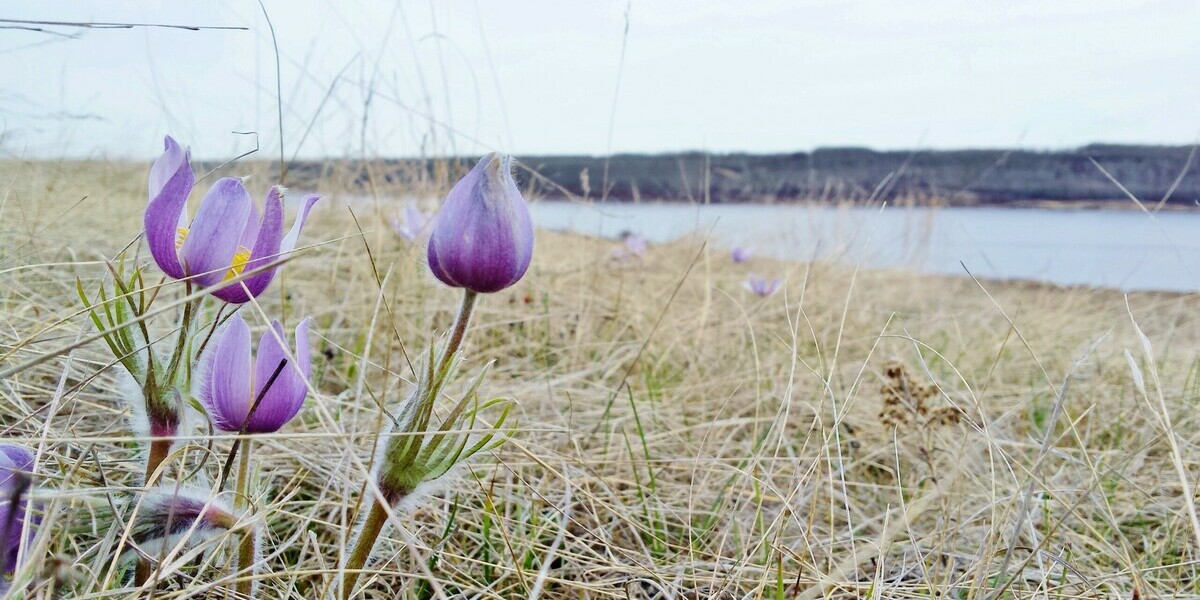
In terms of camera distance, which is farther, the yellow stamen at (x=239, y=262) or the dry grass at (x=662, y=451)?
the dry grass at (x=662, y=451)

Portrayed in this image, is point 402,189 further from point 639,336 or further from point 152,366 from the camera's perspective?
point 152,366

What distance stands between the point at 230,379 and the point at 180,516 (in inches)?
4.9

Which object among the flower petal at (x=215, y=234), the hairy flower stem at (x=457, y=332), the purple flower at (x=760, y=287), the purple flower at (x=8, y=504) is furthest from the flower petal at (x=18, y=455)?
the purple flower at (x=760, y=287)

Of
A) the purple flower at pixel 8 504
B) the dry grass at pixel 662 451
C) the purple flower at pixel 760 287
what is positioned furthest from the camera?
the purple flower at pixel 760 287

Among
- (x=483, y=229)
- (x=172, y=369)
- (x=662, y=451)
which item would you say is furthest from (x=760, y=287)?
(x=172, y=369)

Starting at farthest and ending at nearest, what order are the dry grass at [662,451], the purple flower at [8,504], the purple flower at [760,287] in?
the purple flower at [760,287] → the dry grass at [662,451] → the purple flower at [8,504]

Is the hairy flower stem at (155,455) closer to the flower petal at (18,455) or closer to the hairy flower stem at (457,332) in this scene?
the flower petal at (18,455)

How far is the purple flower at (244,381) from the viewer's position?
0.65 meters

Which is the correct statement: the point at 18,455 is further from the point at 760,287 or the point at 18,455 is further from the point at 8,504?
the point at 760,287

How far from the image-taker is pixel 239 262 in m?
0.69

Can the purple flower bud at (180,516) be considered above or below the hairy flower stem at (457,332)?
below

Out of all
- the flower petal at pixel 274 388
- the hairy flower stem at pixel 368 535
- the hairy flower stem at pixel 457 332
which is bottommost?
the hairy flower stem at pixel 368 535

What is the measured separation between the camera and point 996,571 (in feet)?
3.38

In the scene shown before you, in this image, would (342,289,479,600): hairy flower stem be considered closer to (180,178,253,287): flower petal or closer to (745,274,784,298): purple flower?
(180,178,253,287): flower petal
